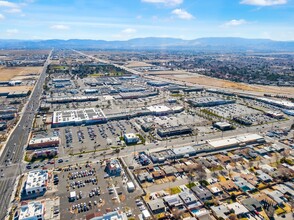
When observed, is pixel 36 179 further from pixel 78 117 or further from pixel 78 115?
pixel 78 115

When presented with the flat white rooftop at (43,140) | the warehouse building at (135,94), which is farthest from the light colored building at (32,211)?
the warehouse building at (135,94)

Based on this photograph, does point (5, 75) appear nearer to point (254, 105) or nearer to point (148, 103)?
point (148, 103)

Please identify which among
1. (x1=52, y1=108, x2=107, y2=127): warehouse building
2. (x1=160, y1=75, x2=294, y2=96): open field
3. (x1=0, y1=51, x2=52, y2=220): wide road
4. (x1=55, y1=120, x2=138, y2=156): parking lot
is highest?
(x1=52, y1=108, x2=107, y2=127): warehouse building

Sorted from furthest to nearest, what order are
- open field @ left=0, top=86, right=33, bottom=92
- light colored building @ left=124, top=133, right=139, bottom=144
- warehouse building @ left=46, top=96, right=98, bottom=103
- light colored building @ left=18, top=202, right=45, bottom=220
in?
open field @ left=0, top=86, right=33, bottom=92 < warehouse building @ left=46, top=96, right=98, bottom=103 < light colored building @ left=124, top=133, right=139, bottom=144 < light colored building @ left=18, top=202, right=45, bottom=220

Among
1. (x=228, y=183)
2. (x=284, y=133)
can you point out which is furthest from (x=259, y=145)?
(x=228, y=183)

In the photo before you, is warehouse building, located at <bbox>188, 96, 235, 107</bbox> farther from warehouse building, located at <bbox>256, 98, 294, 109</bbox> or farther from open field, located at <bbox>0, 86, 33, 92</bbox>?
open field, located at <bbox>0, 86, 33, 92</bbox>

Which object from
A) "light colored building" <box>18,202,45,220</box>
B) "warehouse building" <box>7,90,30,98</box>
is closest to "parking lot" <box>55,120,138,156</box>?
"light colored building" <box>18,202,45,220</box>
